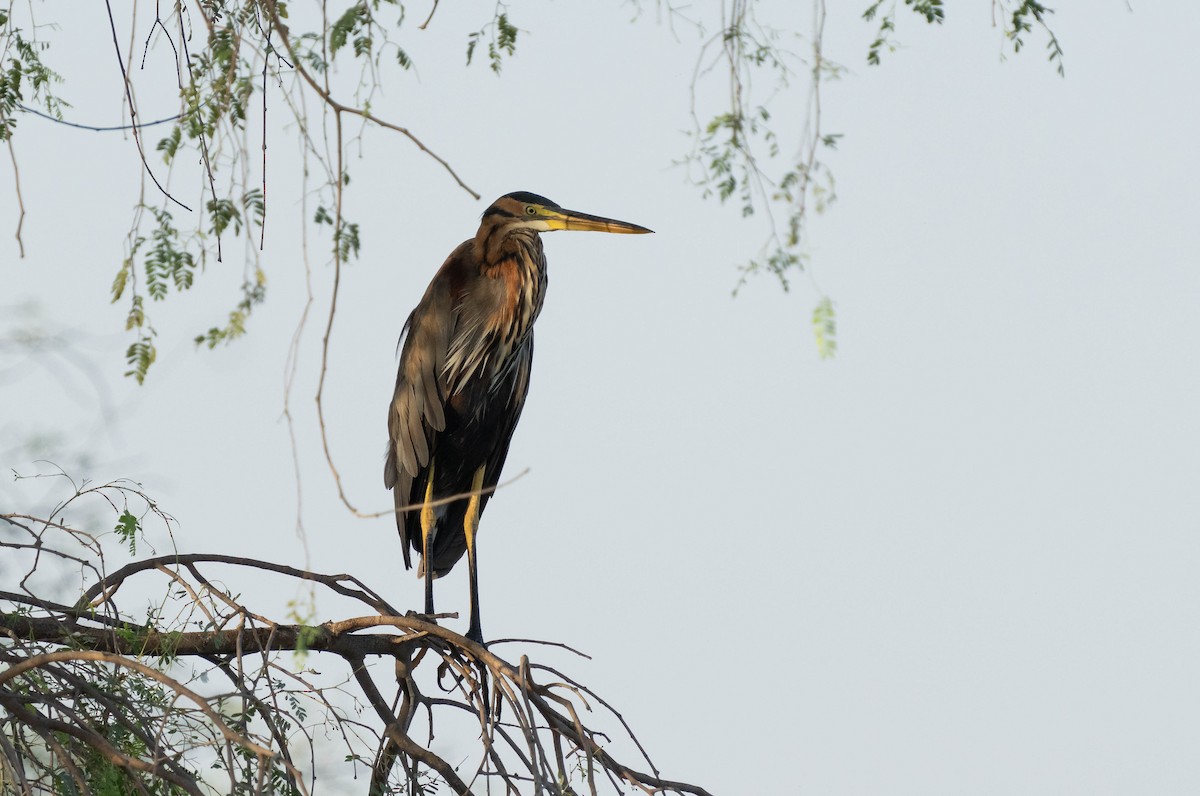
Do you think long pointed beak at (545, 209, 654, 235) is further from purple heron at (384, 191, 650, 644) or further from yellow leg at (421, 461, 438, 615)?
yellow leg at (421, 461, 438, 615)

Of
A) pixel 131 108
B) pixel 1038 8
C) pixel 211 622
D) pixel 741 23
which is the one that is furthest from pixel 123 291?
pixel 1038 8

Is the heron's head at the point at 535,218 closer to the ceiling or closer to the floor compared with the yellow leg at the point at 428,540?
closer to the ceiling

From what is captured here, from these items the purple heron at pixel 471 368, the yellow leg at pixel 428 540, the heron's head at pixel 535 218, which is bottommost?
the yellow leg at pixel 428 540

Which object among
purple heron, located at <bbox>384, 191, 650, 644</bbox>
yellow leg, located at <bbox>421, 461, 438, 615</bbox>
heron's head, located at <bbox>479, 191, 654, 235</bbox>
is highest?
heron's head, located at <bbox>479, 191, 654, 235</bbox>

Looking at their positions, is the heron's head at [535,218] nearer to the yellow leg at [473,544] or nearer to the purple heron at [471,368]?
the purple heron at [471,368]

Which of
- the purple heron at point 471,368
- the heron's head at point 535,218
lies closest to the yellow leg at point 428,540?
the purple heron at point 471,368

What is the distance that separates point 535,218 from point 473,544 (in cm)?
108

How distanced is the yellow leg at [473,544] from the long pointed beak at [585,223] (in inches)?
33.3

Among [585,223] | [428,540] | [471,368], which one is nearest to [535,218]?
[585,223]

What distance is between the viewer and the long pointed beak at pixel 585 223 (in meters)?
4.30

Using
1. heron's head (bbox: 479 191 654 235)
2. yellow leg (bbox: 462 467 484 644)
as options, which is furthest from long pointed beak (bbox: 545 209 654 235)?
yellow leg (bbox: 462 467 484 644)

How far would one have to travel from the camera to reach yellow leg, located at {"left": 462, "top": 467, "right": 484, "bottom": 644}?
4.46 metres

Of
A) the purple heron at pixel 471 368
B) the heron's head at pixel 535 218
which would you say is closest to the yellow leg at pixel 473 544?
the purple heron at pixel 471 368

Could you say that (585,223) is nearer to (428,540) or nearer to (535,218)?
(535,218)
